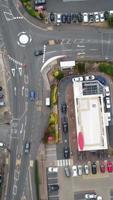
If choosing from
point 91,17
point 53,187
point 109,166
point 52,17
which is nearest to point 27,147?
point 53,187

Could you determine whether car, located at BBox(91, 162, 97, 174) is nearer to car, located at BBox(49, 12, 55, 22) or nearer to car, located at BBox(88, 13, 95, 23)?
car, located at BBox(88, 13, 95, 23)

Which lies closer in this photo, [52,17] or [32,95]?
[32,95]

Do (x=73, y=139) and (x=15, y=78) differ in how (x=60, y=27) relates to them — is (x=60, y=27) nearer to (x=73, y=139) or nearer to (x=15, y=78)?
(x=15, y=78)

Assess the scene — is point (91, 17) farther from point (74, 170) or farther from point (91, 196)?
point (91, 196)

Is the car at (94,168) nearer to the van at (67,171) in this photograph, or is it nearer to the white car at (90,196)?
the white car at (90,196)

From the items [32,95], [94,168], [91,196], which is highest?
[32,95]

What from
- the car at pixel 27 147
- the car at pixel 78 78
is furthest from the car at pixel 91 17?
the car at pixel 27 147

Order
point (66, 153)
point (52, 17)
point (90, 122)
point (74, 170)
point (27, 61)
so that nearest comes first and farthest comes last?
point (90, 122) → point (74, 170) → point (66, 153) → point (27, 61) → point (52, 17)
